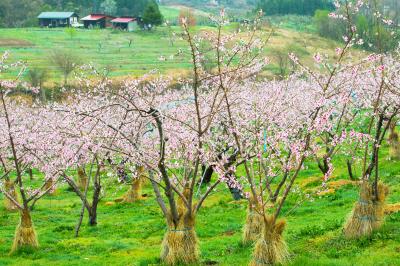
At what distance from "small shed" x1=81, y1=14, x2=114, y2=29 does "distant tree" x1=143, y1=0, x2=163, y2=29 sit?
1216 cm

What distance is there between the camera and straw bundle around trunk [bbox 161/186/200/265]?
1432 centimetres

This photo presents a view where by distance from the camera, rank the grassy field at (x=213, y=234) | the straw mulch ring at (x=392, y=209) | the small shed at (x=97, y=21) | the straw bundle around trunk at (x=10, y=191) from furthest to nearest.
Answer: the small shed at (x=97, y=21), the straw bundle around trunk at (x=10, y=191), the straw mulch ring at (x=392, y=209), the grassy field at (x=213, y=234)

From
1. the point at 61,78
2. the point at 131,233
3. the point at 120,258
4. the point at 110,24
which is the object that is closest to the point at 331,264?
the point at 120,258

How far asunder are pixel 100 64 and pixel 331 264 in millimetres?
94949

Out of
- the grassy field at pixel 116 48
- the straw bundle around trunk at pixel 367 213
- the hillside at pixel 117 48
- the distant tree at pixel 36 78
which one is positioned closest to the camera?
the straw bundle around trunk at pixel 367 213

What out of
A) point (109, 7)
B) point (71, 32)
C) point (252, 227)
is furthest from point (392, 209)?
point (109, 7)

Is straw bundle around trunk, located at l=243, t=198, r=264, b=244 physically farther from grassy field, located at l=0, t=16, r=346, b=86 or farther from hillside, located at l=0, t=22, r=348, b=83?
grassy field, located at l=0, t=16, r=346, b=86

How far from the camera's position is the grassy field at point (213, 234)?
47.4ft

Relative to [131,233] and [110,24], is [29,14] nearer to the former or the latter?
[110,24]

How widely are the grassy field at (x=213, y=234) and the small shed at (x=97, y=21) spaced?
114 metres

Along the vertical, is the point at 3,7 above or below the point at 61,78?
above

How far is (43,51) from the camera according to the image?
113 m

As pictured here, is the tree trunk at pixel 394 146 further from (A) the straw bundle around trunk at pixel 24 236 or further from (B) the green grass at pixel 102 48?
(B) the green grass at pixel 102 48

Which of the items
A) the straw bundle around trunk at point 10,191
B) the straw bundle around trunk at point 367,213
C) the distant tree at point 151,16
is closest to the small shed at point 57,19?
the distant tree at point 151,16
